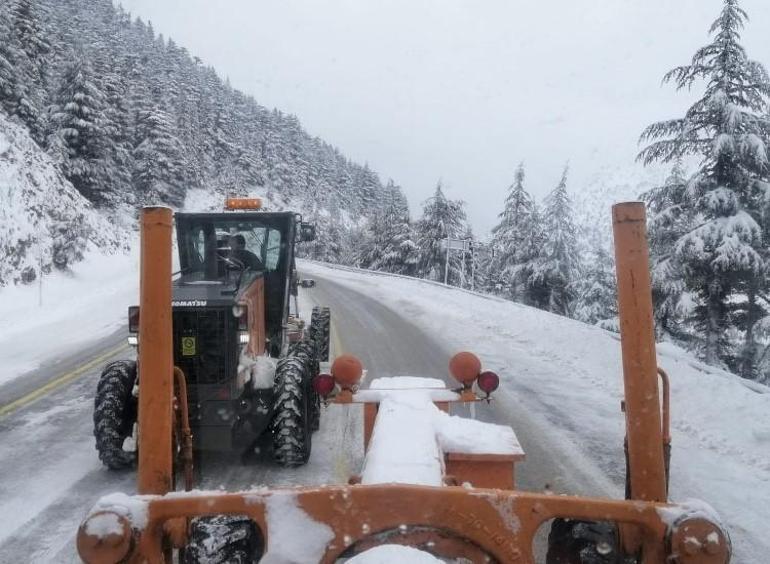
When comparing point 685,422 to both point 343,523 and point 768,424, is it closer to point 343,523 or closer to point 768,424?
point 768,424

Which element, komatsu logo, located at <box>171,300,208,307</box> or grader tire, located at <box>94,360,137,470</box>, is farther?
grader tire, located at <box>94,360,137,470</box>

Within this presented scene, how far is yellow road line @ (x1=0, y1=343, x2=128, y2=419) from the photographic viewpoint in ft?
24.1

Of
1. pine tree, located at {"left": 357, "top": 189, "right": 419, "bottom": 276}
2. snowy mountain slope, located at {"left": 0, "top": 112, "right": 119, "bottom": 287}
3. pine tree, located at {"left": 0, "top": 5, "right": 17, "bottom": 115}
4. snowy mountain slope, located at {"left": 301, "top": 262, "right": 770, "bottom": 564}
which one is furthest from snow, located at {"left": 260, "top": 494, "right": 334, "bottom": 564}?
pine tree, located at {"left": 357, "top": 189, "right": 419, "bottom": 276}

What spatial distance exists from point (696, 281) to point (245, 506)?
1474 centimetres

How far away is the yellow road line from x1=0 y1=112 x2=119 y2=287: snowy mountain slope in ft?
29.8

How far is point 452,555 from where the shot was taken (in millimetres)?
1739

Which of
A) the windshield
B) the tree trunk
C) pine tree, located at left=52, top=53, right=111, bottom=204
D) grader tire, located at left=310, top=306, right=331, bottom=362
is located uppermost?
pine tree, located at left=52, top=53, right=111, bottom=204

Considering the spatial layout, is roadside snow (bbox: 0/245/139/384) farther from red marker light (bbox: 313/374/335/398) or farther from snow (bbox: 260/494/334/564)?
snow (bbox: 260/494/334/564)

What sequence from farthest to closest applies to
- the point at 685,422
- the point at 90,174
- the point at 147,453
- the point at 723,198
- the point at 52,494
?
the point at 90,174 < the point at 723,198 < the point at 685,422 < the point at 52,494 < the point at 147,453

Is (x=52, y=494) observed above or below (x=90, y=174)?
below

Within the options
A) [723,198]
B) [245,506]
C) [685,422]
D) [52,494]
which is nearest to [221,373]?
[52,494]

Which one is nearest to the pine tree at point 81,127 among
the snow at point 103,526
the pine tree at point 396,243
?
the pine tree at point 396,243

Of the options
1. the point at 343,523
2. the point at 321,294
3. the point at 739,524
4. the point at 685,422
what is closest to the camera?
the point at 343,523

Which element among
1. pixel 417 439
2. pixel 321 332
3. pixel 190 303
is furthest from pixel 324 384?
pixel 321 332
